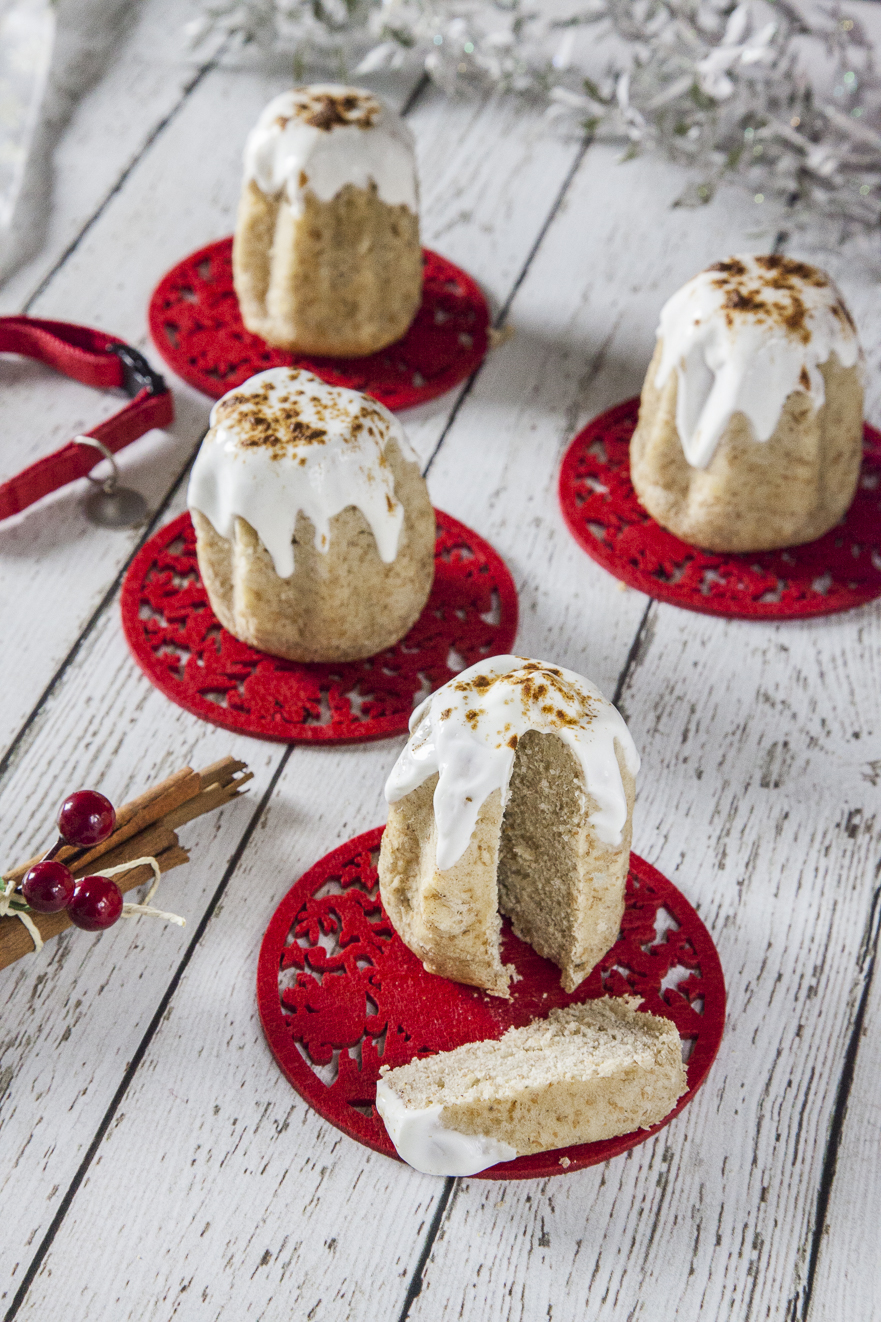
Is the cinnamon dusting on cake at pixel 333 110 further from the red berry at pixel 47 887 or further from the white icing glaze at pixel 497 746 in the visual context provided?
the red berry at pixel 47 887

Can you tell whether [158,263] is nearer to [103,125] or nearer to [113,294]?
[113,294]

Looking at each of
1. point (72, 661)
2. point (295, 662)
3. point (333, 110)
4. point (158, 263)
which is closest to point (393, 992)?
point (295, 662)

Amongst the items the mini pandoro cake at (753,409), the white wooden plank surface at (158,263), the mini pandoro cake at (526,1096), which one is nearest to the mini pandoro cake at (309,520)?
the white wooden plank surface at (158,263)

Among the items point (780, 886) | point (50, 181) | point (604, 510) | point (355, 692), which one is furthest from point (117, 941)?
point (50, 181)

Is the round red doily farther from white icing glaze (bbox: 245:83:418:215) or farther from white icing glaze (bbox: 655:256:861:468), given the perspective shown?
white icing glaze (bbox: 245:83:418:215)

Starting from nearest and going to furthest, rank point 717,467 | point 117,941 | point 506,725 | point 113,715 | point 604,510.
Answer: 1. point 506,725
2. point 117,941
3. point 113,715
4. point 717,467
5. point 604,510

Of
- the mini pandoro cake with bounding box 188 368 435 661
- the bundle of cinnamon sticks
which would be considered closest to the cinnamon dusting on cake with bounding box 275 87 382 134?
the mini pandoro cake with bounding box 188 368 435 661

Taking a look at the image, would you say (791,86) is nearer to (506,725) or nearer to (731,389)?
(731,389)
